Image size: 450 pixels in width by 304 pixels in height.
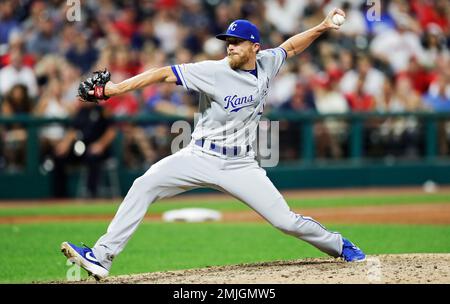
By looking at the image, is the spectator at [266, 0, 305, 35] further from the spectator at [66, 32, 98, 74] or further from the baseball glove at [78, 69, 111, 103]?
the baseball glove at [78, 69, 111, 103]

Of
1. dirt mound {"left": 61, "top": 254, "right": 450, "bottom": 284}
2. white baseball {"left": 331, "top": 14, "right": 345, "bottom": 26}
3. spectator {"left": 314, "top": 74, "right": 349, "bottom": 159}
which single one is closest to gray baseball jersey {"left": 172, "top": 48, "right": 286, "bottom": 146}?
white baseball {"left": 331, "top": 14, "right": 345, "bottom": 26}

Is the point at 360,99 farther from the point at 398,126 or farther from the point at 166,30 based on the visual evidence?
the point at 166,30

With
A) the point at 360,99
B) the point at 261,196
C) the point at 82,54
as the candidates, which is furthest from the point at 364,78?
the point at 261,196

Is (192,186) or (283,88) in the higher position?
(283,88)

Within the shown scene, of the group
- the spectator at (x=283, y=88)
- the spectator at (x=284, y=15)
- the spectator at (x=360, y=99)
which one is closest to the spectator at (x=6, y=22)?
the spectator at (x=283, y=88)

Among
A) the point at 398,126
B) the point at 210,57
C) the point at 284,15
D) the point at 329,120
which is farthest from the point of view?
the point at 284,15

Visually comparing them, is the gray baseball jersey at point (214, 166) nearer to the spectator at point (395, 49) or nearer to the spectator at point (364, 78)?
the spectator at point (364, 78)
